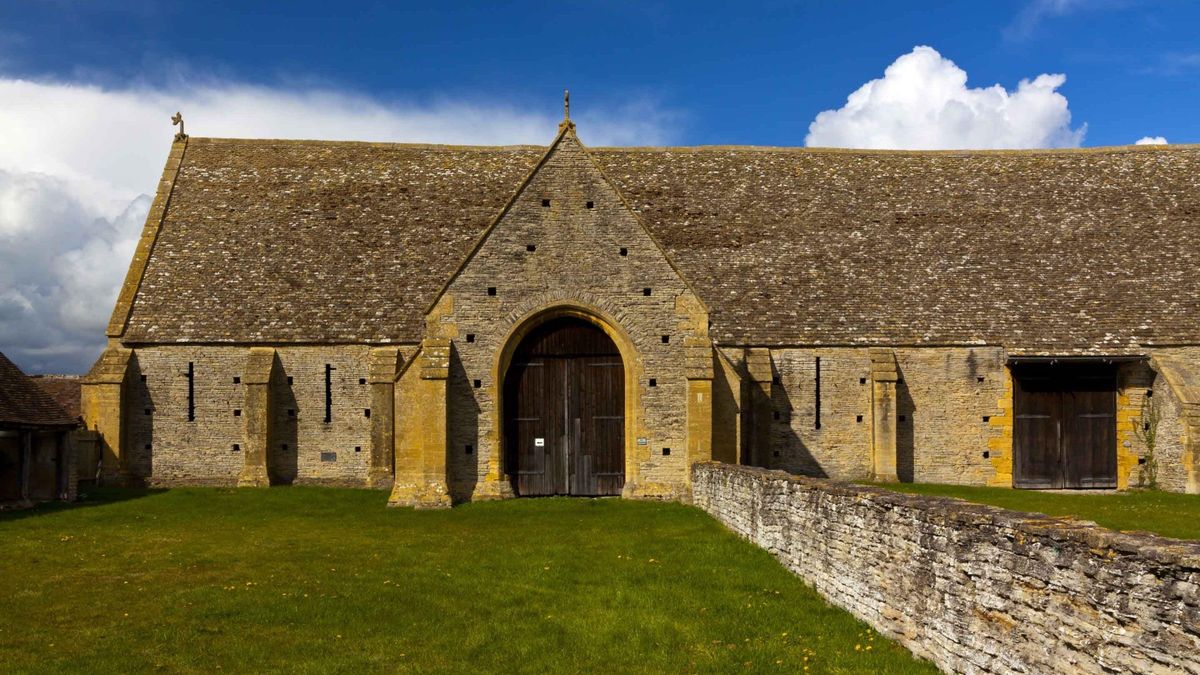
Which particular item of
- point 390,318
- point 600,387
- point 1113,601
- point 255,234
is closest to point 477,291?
point 600,387

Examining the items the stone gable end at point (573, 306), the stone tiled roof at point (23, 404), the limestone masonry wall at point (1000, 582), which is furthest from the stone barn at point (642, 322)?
the limestone masonry wall at point (1000, 582)

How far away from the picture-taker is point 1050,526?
7953mm

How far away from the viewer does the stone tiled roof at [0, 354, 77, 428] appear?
75.5 feet

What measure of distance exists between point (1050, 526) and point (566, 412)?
1686cm

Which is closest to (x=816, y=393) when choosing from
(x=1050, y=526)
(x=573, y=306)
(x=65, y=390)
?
(x=573, y=306)

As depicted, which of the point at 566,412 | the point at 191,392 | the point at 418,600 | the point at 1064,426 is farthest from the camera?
the point at 191,392

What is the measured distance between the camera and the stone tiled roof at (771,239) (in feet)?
94.3

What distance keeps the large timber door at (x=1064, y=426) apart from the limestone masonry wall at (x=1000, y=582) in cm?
1809

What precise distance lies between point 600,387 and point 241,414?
12.5m

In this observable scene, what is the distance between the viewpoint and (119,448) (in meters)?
27.8

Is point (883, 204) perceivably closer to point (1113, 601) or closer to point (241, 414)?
point (241, 414)

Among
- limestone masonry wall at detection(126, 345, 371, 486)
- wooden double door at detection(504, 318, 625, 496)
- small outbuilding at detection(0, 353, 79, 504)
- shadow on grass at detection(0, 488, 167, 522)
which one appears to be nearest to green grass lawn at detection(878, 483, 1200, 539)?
wooden double door at detection(504, 318, 625, 496)

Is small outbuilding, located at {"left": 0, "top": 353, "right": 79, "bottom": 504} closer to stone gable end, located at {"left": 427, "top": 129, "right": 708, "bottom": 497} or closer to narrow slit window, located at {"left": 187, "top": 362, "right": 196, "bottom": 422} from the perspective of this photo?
narrow slit window, located at {"left": 187, "top": 362, "right": 196, "bottom": 422}

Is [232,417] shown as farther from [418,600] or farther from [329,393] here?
[418,600]
